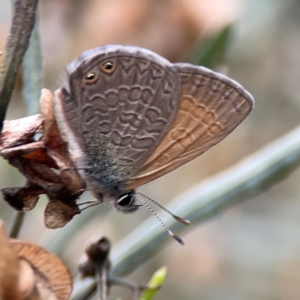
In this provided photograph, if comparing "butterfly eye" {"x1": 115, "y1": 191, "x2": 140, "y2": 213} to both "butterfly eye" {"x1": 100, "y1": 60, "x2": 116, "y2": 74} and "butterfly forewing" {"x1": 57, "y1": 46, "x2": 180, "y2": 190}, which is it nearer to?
"butterfly forewing" {"x1": 57, "y1": 46, "x2": 180, "y2": 190}

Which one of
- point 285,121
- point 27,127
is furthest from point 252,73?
point 27,127

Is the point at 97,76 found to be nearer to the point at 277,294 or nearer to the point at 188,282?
the point at 188,282

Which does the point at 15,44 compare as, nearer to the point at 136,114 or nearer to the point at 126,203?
the point at 136,114

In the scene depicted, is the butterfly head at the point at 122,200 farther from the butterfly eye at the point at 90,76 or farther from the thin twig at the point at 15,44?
the thin twig at the point at 15,44

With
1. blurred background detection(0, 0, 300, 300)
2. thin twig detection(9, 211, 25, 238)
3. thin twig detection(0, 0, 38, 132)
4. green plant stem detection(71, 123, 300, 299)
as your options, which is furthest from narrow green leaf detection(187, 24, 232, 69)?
thin twig detection(0, 0, 38, 132)

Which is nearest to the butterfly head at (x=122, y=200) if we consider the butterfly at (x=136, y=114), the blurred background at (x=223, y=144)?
the butterfly at (x=136, y=114)
